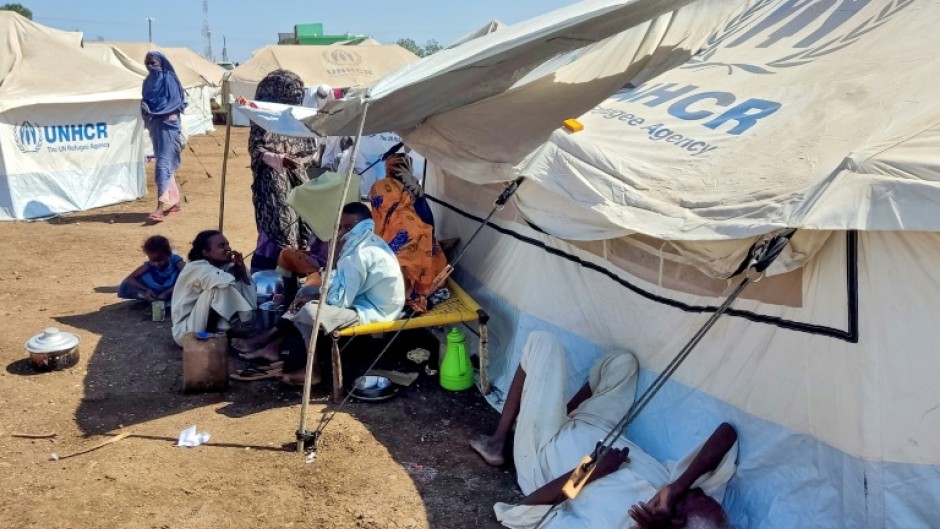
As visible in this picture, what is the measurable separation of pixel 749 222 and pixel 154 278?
5.00 m

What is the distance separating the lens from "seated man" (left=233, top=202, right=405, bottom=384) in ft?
15.2

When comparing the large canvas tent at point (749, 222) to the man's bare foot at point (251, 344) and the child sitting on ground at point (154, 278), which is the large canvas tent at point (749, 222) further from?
the child sitting on ground at point (154, 278)

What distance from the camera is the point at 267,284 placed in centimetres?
632

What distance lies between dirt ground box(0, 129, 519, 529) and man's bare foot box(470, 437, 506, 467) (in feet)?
0.15

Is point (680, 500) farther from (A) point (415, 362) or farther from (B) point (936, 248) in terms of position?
(A) point (415, 362)

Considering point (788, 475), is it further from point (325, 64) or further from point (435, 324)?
point (325, 64)

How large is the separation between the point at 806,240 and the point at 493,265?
266 centimetres

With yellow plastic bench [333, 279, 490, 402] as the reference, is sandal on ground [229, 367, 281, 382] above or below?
below

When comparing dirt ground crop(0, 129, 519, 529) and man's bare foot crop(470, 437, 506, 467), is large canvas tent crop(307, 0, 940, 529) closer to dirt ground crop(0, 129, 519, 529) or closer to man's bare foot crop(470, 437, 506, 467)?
man's bare foot crop(470, 437, 506, 467)

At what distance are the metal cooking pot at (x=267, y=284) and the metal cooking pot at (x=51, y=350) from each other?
135 centimetres

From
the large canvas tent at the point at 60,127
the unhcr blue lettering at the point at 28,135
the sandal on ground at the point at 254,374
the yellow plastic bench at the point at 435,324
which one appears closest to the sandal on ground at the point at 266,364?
the sandal on ground at the point at 254,374

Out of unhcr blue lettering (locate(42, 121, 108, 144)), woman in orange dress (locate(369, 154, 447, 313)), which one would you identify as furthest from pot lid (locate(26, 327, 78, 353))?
Answer: unhcr blue lettering (locate(42, 121, 108, 144))

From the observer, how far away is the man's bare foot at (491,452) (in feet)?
13.3

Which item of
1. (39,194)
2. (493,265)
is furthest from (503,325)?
(39,194)
